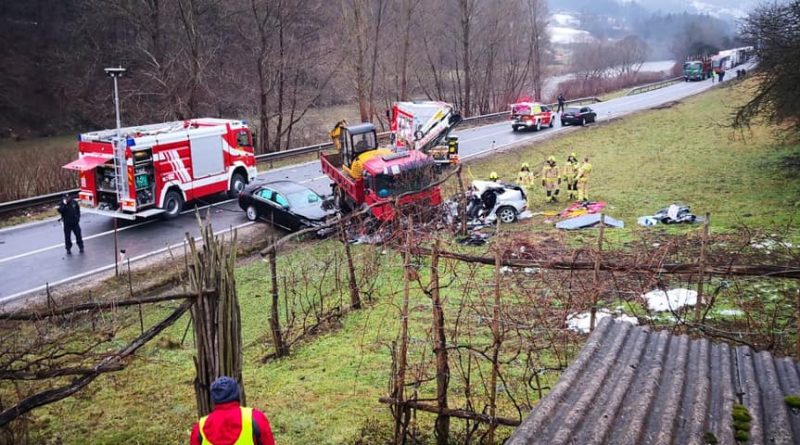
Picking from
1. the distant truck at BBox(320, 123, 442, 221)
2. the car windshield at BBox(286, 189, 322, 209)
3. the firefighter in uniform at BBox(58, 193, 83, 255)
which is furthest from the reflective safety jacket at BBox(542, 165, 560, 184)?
the firefighter in uniform at BBox(58, 193, 83, 255)

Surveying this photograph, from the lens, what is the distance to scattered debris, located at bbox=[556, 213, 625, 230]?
18.0 meters

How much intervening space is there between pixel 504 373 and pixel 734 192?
53.1 ft

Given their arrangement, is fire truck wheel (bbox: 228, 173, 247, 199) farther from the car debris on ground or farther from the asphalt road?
the car debris on ground

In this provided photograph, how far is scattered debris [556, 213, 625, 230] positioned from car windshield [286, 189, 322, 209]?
7.25 metres

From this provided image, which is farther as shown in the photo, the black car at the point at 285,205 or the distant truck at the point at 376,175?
the black car at the point at 285,205

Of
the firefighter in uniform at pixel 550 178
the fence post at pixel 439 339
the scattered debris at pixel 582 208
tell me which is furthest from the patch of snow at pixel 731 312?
the firefighter in uniform at pixel 550 178

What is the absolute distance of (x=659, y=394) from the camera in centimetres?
495

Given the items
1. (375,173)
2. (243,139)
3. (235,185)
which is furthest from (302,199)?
(243,139)

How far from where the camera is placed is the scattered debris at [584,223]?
18.0 metres

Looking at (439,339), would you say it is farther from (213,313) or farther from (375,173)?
(375,173)

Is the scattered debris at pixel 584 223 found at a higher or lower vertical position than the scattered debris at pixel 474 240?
higher

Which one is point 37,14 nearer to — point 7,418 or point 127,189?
point 127,189

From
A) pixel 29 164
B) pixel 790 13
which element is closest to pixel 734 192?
pixel 790 13

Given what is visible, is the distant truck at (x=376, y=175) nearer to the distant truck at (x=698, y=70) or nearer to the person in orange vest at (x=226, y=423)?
the person in orange vest at (x=226, y=423)
